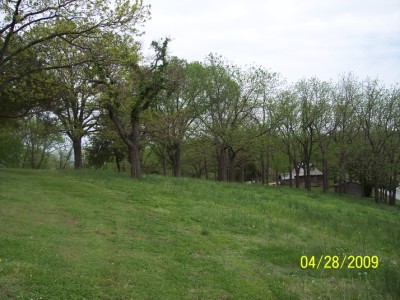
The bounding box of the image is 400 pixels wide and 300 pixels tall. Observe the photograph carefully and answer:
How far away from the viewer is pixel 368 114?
35781mm

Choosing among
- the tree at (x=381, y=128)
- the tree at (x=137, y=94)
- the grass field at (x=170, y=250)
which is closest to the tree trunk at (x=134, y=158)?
the tree at (x=137, y=94)

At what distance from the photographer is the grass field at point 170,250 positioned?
19.6 feet

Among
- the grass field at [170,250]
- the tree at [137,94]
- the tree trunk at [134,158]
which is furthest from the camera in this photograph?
the tree trunk at [134,158]

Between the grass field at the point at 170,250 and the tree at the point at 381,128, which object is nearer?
the grass field at the point at 170,250

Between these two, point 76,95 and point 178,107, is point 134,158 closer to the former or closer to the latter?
point 76,95

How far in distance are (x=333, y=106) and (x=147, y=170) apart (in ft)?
110

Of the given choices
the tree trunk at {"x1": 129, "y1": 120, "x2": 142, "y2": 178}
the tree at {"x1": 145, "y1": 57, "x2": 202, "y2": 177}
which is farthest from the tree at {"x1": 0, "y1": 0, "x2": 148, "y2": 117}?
the tree at {"x1": 145, "y1": 57, "x2": 202, "y2": 177}

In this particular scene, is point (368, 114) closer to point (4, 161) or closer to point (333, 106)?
Answer: point (333, 106)
